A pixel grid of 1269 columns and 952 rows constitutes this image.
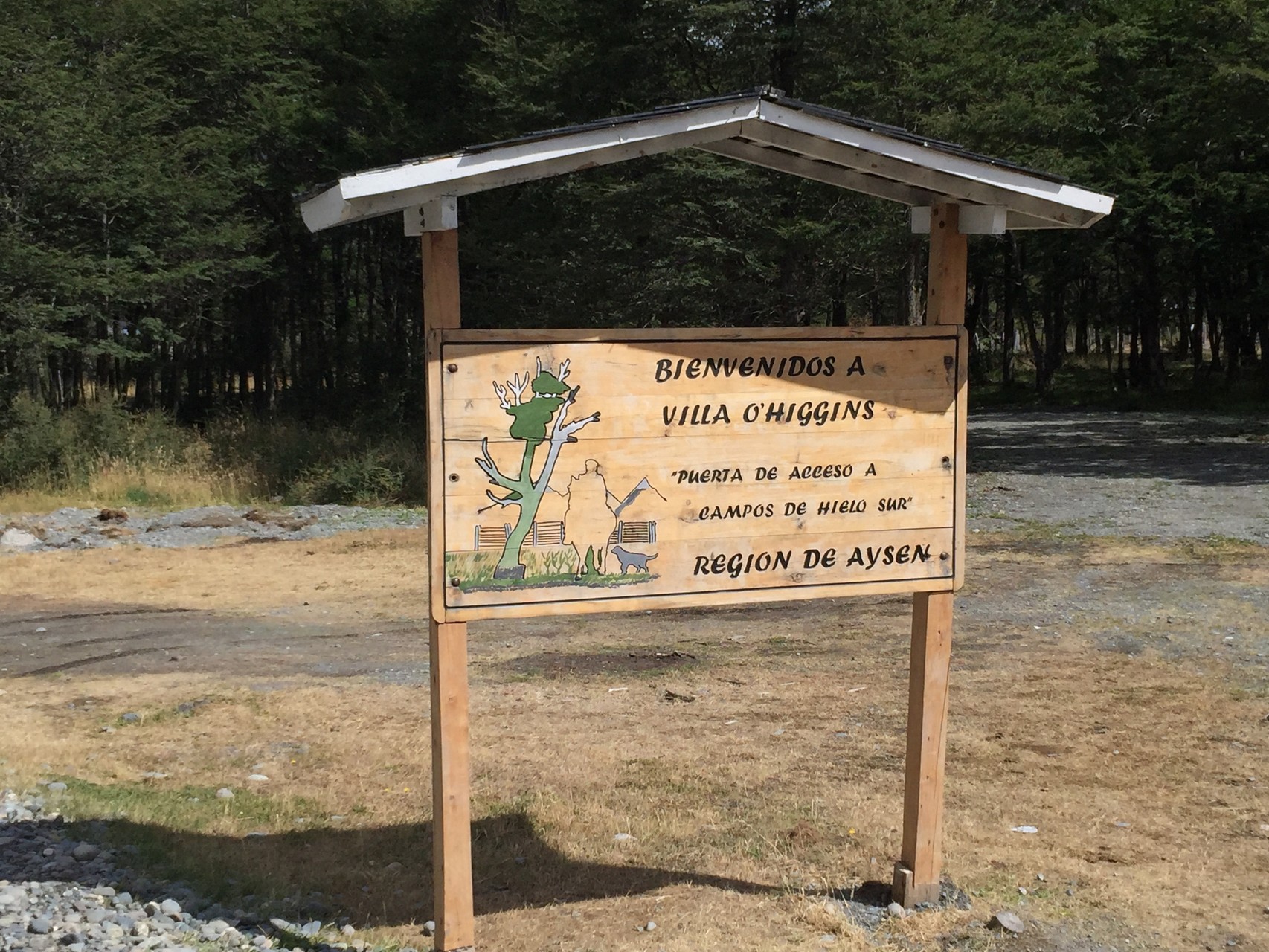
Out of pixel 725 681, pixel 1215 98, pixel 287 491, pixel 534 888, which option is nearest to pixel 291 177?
pixel 287 491

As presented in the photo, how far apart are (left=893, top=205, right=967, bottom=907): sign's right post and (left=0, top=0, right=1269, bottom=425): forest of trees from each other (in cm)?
1466

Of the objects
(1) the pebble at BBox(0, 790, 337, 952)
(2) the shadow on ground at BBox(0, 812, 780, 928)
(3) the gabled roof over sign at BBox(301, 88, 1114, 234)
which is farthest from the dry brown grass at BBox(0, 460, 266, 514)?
(3) the gabled roof over sign at BBox(301, 88, 1114, 234)

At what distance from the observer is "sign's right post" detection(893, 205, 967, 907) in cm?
478

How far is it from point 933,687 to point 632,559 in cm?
136

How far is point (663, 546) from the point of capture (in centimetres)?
440

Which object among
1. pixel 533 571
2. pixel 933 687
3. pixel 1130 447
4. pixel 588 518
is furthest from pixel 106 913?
pixel 1130 447

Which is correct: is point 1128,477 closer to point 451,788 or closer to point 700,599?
point 700,599

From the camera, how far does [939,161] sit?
443 centimetres

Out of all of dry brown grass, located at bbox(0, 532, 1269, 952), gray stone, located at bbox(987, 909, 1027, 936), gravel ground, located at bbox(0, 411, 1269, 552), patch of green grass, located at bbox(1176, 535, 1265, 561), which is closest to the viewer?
gray stone, located at bbox(987, 909, 1027, 936)

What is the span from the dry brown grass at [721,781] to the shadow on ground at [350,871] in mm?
19

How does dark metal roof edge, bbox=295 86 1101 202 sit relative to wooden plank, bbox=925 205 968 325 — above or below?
above

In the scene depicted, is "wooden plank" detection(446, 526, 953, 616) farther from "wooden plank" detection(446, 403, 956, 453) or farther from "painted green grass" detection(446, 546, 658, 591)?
"wooden plank" detection(446, 403, 956, 453)

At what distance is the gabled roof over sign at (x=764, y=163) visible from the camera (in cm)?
399

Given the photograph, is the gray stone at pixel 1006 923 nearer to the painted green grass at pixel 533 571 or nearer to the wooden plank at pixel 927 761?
the wooden plank at pixel 927 761
